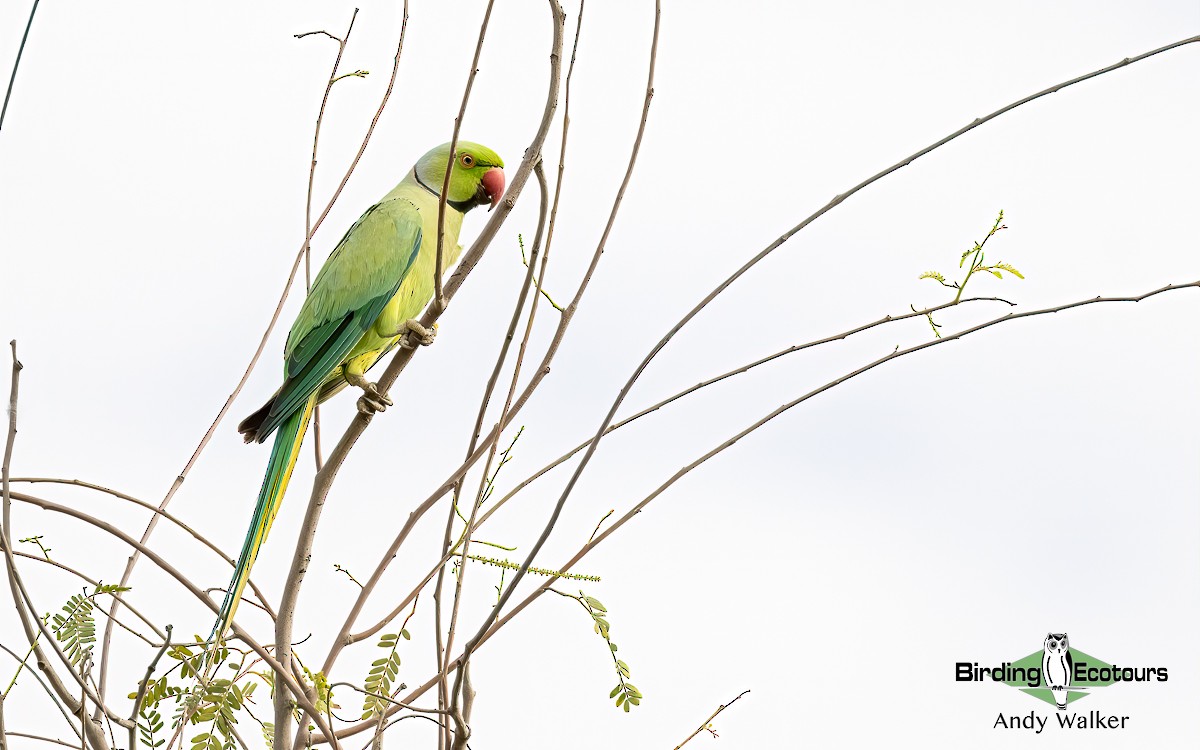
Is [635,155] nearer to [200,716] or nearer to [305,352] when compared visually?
[200,716]

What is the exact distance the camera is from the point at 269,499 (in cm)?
182

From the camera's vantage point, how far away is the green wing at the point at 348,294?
209 centimetres

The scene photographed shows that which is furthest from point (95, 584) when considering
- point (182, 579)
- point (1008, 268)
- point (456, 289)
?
point (1008, 268)

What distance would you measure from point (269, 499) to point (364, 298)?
56 cm

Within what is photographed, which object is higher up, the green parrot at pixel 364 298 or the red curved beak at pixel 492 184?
the red curved beak at pixel 492 184

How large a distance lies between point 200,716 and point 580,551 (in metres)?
0.52

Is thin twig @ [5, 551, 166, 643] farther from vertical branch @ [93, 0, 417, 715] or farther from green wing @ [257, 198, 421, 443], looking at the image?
green wing @ [257, 198, 421, 443]

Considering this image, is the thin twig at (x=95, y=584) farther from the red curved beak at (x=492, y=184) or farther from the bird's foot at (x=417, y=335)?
the red curved beak at (x=492, y=184)

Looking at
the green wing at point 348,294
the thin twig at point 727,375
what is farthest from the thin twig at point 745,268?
the green wing at point 348,294

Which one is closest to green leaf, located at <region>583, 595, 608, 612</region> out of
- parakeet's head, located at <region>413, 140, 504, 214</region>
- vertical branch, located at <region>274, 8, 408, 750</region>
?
vertical branch, located at <region>274, 8, 408, 750</region>

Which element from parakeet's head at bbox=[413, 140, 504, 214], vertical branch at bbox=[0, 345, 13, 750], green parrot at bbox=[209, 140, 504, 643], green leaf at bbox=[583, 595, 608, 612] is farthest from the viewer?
parakeet's head at bbox=[413, 140, 504, 214]

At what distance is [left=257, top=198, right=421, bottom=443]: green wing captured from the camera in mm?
2094

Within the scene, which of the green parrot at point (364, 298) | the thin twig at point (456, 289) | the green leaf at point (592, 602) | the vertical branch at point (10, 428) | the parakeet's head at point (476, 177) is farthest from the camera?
the parakeet's head at point (476, 177)

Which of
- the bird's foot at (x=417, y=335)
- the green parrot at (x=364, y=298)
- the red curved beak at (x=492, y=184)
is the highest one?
the red curved beak at (x=492, y=184)
